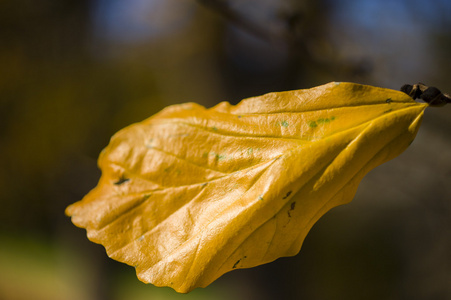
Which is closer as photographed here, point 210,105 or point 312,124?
point 312,124

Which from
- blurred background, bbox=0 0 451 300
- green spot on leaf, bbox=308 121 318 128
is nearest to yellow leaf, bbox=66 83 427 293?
green spot on leaf, bbox=308 121 318 128

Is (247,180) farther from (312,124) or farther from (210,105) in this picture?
(210,105)

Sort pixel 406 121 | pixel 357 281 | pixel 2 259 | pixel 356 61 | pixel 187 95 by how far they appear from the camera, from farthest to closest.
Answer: pixel 2 259 < pixel 187 95 < pixel 357 281 < pixel 356 61 < pixel 406 121

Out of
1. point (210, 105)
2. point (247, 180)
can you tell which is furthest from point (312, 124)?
point (210, 105)

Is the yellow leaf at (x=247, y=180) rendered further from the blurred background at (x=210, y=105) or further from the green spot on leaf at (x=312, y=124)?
the blurred background at (x=210, y=105)

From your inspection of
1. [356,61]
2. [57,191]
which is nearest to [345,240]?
[356,61]

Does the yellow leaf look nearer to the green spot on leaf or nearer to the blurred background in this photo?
the green spot on leaf

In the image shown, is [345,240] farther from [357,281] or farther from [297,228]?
[297,228]
